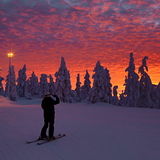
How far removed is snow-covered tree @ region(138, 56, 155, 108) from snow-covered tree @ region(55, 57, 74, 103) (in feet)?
55.2

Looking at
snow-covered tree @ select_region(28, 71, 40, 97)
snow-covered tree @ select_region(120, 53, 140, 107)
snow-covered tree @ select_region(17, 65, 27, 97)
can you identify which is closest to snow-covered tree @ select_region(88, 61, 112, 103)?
snow-covered tree @ select_region(120, 53, 140, 107)

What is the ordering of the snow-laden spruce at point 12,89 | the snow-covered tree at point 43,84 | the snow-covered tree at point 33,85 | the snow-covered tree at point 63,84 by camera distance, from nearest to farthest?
the snow-covered tree at point 63,84 < the snow-laden spruce at point 12,89 < the snow-covered tree at point 33,85 < the snow-covered tree at point 43,84

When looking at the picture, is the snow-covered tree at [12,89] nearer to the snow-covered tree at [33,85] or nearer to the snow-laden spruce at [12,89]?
the snow-laden spruce at [12,89]

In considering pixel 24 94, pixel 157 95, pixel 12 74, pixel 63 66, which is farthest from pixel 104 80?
pixel 24 94

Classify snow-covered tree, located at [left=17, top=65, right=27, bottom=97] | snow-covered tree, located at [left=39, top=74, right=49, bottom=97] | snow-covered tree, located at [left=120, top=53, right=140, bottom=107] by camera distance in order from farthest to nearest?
snow-covered tree, located at [left=39, top=74, right=49, bottom=97], snow-covered tree, located at [left=17, top=65, right=27, bottom=97], snow-covered tree, located at [left=120, top=53, right=140, bottom=107]

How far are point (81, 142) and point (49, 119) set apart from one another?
5.71 feet

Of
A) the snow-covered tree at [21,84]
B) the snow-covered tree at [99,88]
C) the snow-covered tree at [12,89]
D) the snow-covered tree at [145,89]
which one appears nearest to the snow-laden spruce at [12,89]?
the snow-covered tree at [12,89]

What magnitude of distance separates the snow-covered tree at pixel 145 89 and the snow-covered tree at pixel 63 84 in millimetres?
16823

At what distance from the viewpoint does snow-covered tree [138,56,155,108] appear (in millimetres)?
40444

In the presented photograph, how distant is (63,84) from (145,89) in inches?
760

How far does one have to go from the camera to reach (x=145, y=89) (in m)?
41.6

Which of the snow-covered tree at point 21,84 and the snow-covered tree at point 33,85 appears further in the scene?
the snow-covered tree at point 33,85

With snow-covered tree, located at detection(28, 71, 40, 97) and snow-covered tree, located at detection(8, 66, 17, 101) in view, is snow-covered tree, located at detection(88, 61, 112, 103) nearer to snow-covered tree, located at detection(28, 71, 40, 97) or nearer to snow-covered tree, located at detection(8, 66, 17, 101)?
snow-covered tree, located at detection(8, 66, 17, 101)

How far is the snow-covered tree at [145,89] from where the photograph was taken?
40.4 meters
